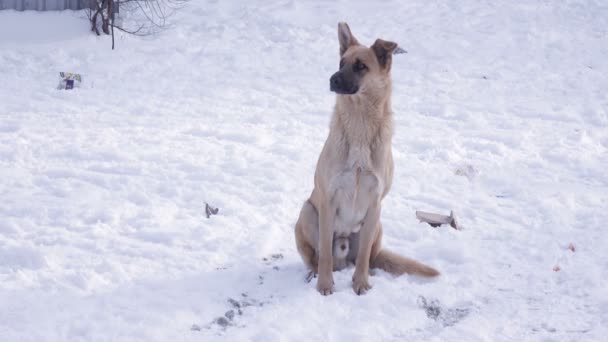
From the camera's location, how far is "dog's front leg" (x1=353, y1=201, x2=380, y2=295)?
4336mm

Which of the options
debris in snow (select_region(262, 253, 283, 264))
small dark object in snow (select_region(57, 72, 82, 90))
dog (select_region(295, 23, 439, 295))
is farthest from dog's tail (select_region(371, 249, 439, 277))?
small dark object in snow (select_region(57, 72, 82, 90))

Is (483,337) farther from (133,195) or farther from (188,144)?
(188,144)

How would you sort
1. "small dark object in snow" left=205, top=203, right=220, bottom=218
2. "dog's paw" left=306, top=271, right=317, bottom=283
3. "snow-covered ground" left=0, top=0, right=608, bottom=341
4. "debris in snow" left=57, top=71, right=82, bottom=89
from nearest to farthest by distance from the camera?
1. "snow-covered ground" left=0, top=0, right=608, bottom=341
2. "dog's paw" left=306, top=271, right=317, bottom=283
3. "small dark object in snow" left=205, top=203, right=220, bottom=218
4. "debris in snow" left=57, top=71, right=82, bottom=89

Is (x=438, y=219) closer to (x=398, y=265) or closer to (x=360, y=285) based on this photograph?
(x=398, y=265)

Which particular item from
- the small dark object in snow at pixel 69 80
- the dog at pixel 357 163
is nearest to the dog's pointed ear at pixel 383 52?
the dog at pixel 357 163

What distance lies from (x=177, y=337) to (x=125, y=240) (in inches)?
54.5

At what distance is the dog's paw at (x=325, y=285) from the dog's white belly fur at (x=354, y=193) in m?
0.39

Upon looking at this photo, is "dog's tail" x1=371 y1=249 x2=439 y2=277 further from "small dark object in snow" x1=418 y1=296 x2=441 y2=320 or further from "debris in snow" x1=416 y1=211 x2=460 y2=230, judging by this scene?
"debris in snow" x1=416 y1=211 x2=460 y2=230

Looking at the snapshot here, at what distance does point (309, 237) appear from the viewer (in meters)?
4.52

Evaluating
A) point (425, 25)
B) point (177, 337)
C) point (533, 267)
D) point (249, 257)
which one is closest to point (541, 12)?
point (425, 25)

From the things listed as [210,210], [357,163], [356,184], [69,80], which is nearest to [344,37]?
[357,163]

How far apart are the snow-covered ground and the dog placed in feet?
0.73

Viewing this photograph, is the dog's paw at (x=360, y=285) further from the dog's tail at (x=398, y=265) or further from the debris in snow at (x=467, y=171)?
the debris in snow at (x=467, y=171)

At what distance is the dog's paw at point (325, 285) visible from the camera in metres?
4.26
